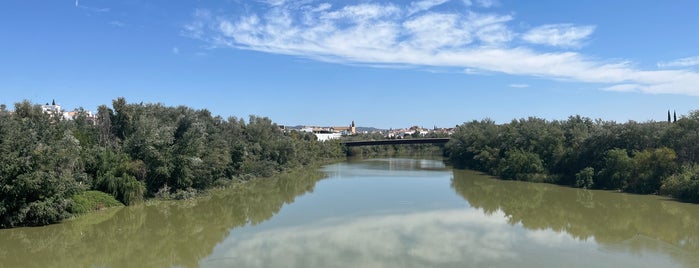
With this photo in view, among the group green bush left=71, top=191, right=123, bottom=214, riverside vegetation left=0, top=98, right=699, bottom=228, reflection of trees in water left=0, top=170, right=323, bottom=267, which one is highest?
riverside vegetation left=0, top=98, right=699, bottom=228

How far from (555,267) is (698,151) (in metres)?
21.5

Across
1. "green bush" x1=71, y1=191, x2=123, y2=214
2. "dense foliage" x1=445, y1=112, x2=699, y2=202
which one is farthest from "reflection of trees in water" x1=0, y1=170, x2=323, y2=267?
"dense foliage" x1=445, y1=112, x2=699, y2=202

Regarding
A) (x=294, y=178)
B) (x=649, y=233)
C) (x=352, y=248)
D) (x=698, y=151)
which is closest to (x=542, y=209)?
(x=649, y=233)

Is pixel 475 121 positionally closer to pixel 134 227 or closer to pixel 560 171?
pixel 560 171

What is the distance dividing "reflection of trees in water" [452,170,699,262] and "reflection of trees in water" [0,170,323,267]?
1292 cm

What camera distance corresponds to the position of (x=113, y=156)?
2641 cm

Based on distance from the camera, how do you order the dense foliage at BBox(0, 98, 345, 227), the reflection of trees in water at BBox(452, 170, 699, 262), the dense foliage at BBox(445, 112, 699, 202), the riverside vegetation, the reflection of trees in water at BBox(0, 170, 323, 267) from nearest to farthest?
the reflection of trees in water at BBox(0, 170, 323, 267) < the reflection of trees in water at BBox(452, 170, 699, 262) < the dense foliage at BBox(0, 98, 345, 227) < the riverside vegetation < the dense foliage at BBox(445, 112, 699, 202)

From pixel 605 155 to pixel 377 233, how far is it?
75.8 feet

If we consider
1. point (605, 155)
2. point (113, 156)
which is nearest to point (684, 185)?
point (605, 155)

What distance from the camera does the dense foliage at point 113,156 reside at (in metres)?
19.7

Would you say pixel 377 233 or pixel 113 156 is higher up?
pixel 113 156

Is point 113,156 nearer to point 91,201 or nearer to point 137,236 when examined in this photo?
point 91,201

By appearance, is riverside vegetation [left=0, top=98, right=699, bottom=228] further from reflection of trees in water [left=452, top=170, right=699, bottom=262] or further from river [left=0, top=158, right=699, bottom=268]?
reflection of trees in water [left=452, top=170, right=699, bottom=262]

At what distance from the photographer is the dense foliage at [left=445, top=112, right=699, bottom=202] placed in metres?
30.0
